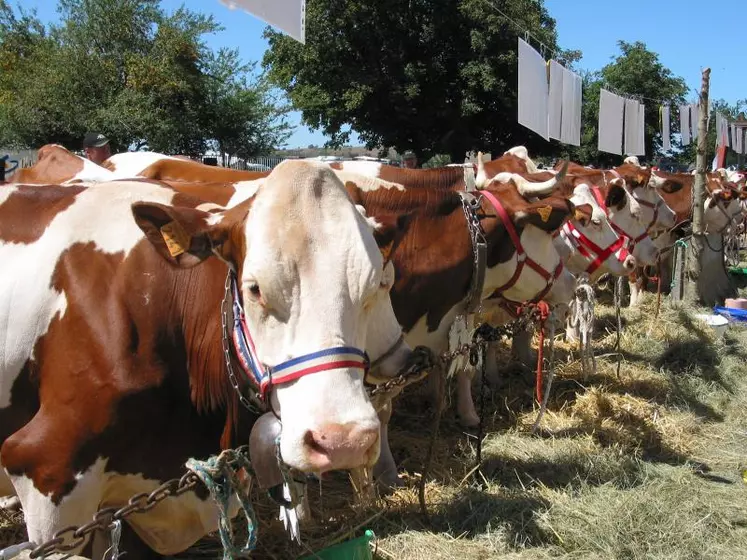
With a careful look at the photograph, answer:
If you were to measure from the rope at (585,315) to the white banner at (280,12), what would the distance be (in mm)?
3393

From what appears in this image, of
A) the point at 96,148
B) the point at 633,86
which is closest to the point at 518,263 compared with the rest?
the point at 96,148

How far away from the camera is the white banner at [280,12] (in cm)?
352

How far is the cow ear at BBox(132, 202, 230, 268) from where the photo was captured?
76.3 inches

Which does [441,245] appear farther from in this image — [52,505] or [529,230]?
[52,505]

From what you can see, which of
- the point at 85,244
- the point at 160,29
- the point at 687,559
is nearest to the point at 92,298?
the point at 85,244

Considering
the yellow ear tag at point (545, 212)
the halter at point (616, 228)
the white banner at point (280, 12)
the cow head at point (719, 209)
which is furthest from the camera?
the cow head at point (719, 209)

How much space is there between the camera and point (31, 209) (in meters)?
2.39

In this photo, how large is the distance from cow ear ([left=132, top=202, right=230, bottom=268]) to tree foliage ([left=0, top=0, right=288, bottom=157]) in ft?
76.1

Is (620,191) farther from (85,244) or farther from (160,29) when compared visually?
(160,29)

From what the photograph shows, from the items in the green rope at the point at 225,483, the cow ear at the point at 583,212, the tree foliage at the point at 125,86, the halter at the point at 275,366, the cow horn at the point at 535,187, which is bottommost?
the green rope at the point at 225,483

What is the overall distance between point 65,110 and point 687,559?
26.5 meters

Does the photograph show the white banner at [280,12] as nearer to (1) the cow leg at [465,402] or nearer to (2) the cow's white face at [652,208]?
(1) the cow leg at [465,402]

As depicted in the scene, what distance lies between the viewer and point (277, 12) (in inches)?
148

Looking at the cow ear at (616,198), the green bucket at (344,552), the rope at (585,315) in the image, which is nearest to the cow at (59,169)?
the green bucket at (344,552)
